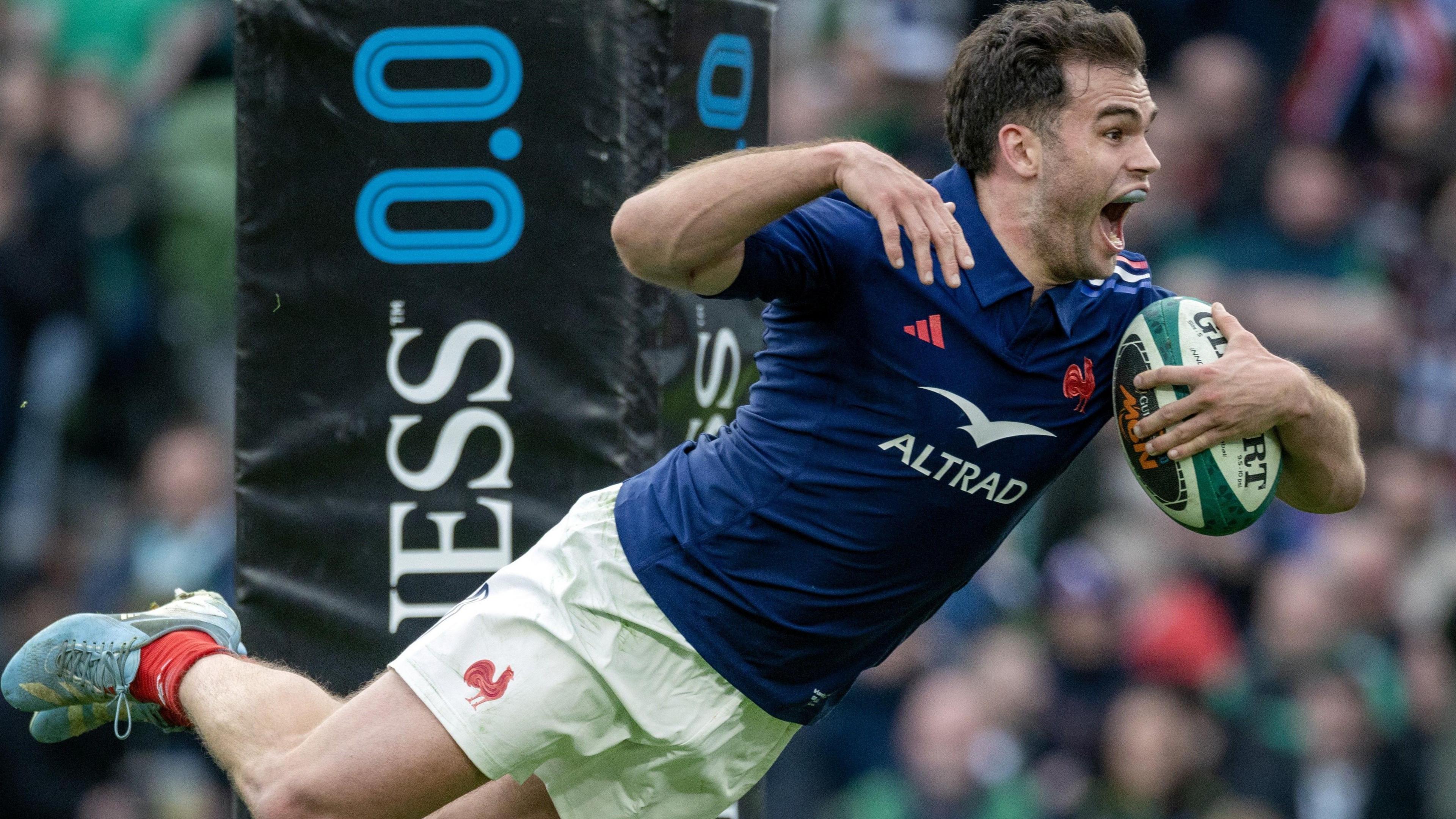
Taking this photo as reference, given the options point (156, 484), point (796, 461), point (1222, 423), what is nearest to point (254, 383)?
point (796, 461)

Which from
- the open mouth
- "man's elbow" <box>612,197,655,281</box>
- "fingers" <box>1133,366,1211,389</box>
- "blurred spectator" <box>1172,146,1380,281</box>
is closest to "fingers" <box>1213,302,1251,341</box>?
"fingers" <box>1133,366,1211,389</box>

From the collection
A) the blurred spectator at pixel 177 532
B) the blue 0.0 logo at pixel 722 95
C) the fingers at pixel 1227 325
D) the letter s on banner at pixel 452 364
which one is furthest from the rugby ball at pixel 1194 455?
the blurred spectator at pixel 177 532

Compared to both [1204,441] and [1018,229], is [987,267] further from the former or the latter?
[1204,441]

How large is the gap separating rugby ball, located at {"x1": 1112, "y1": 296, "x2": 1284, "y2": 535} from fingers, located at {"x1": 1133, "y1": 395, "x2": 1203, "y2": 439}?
29 millimetres

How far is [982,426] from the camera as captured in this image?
365 centimetres

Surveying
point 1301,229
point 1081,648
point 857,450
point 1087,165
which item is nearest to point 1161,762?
point 1081,648

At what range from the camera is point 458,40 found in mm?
4305

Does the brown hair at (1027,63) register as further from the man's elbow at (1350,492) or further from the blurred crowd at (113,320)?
the blurred crowd at (113,320)

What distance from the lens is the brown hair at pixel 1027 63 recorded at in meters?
3.71

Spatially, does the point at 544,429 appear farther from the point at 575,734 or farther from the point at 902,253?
the point at 902,253

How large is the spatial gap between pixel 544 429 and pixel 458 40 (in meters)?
1.00

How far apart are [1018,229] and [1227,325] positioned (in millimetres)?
493

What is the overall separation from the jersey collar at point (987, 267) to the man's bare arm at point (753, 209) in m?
0.17

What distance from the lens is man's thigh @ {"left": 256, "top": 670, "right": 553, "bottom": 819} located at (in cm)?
360
